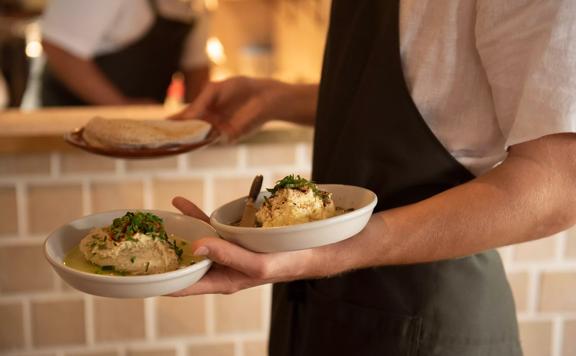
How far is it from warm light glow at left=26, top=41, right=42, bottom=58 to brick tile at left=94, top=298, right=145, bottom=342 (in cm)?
230

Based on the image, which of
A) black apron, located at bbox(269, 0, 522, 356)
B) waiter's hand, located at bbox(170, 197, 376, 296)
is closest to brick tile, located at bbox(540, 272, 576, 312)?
black apron, located at bbox(269, 0, 522, 356)

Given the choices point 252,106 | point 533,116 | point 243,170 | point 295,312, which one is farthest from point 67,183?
point 533,116

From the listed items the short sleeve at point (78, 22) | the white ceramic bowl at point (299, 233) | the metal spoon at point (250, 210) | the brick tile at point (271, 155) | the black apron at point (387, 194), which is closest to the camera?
the white ceramic bowl at point (299, 233)

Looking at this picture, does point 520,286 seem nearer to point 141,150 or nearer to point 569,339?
point 569,339

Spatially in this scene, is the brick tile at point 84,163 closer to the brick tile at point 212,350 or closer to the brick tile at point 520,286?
the brick tile at point 212,350

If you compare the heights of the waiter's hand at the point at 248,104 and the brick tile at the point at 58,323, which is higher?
the waiter's hand at the point at 248,104

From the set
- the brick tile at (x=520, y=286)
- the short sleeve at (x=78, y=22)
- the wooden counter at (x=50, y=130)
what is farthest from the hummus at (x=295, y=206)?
the short sleeve at (x=78, y=22)

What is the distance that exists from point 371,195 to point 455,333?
0.30 meters

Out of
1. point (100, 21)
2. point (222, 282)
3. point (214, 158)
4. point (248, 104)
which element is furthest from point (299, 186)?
point (100, 21)

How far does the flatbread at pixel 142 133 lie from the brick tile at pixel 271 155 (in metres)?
0.37

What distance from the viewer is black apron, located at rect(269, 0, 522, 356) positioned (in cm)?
94

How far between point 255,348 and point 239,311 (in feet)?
0.30

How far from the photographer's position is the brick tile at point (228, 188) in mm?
1477

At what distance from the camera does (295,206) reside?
0.79 meters
